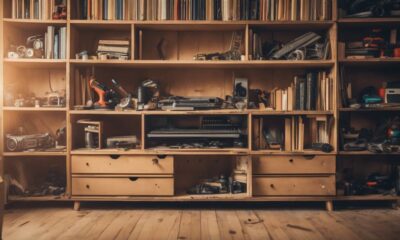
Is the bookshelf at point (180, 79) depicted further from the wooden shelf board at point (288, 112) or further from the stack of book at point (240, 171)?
the stack of book at point (240, 171)

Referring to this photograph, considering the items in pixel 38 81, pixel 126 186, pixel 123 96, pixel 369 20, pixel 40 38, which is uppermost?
pixel 369 20

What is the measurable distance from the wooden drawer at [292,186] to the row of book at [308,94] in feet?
1.92

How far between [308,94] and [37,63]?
2.31m

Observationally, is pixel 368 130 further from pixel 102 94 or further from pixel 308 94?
pixel 102 94

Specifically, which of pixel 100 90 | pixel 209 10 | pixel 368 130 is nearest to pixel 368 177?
pixel 368 130

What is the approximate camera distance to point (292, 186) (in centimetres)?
277

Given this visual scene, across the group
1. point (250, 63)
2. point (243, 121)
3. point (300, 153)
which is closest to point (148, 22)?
point (250, 63)

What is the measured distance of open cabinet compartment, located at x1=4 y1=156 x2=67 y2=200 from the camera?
288 cm

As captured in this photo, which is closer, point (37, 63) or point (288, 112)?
point (288, 112)

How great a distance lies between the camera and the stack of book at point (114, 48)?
9.60 feet

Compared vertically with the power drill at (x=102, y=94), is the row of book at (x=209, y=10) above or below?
above

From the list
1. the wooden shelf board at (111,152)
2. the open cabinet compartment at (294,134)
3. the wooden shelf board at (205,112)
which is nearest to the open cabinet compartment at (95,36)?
the wooden shelf board at (205,112)

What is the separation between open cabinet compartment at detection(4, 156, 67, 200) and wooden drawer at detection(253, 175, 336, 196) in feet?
5.44

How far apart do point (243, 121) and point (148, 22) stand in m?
1.19
